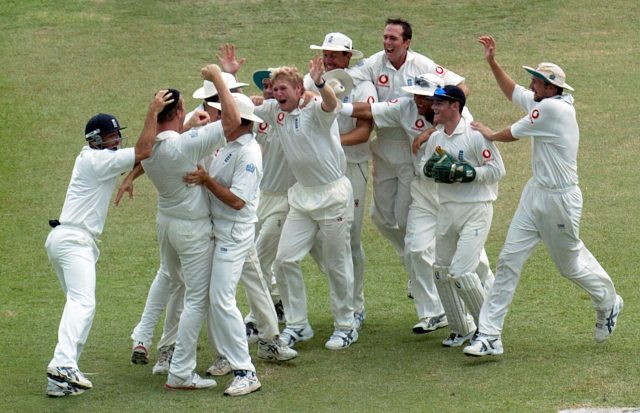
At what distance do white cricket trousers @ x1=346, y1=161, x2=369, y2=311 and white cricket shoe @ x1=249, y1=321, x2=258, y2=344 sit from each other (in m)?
0.86

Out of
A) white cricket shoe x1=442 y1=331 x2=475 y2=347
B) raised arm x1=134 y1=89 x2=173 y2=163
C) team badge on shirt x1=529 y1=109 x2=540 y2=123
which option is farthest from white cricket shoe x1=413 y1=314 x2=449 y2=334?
raised arm x1=134 y1=89 x2=173 y2=163

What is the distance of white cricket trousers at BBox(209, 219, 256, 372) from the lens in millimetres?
9125

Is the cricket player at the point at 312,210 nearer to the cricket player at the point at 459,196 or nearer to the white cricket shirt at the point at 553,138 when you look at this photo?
the cricket player at the point at 459,196

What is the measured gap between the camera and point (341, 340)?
10344 mm

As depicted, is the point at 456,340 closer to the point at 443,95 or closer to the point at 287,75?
the point at 443,95

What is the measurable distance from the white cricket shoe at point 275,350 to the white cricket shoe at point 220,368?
367 mm

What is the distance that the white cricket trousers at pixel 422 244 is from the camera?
1055cm

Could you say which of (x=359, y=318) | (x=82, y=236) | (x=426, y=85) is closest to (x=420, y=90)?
(x=426, y=85)

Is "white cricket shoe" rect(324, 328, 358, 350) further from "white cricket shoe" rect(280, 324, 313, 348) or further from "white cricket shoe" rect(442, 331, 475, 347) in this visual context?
"white cricket shoe" rect(442, 331, 475, 347)

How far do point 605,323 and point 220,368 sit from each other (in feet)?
9.59

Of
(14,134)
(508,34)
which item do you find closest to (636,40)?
(508,34)

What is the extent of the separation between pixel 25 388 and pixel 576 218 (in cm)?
421

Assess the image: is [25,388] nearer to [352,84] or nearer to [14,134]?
[352,84]

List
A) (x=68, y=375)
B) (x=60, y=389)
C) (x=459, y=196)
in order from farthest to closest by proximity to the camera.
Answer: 1. (x=459, y=196)
2. (x=60, y=389)
3. (x=68, y=375)
